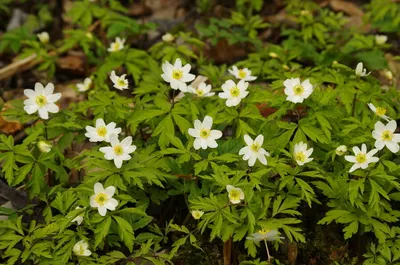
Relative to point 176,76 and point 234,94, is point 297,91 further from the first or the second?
point 176,76

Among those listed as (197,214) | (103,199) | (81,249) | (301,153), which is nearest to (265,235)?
(197,214)

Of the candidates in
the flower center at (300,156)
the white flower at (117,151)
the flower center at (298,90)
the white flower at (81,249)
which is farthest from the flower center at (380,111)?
the white flower at (81,249)

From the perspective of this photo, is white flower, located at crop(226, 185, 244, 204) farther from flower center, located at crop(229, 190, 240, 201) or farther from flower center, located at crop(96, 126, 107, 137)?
flower center, located at crop(96, 126, 107, 137)

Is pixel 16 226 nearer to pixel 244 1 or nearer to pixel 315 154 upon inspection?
pixel 315 154

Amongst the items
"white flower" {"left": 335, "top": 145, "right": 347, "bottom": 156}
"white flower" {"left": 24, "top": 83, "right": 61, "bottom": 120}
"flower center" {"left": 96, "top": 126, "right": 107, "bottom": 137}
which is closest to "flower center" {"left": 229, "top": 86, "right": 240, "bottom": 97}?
"white flower" {"left": 335, "top": 145, "right": 347, "bottom": 156}

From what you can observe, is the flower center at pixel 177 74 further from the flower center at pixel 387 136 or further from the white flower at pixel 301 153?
the flower center at pixel 387 136

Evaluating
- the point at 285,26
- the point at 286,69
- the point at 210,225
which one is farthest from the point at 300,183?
the point at 285,26
